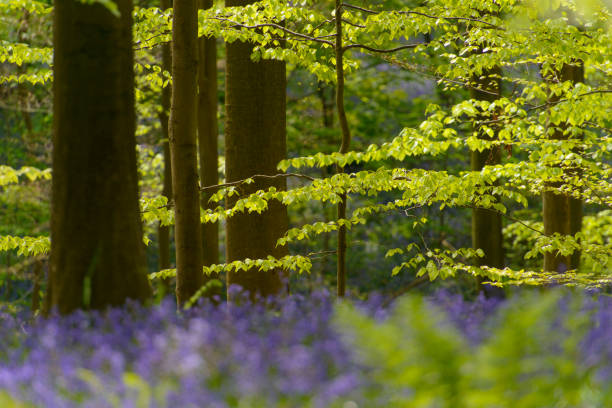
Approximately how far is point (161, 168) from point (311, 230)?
1507 centimetres

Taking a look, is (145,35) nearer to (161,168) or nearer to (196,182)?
(196,182)

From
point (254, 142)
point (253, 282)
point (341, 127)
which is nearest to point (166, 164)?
point (254, 142)

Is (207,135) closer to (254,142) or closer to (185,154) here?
(254,142)

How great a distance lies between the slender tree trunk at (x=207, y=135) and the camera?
1155 centimetres

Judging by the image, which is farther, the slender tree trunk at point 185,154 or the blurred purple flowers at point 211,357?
the slender tree trunk at point 185,154

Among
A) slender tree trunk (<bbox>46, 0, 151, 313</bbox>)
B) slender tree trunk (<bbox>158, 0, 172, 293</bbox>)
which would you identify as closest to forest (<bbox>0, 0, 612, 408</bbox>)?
slender tree trunk (<bbox>46, 0, 151, 313</bbox>)

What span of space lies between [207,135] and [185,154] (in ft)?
18.6

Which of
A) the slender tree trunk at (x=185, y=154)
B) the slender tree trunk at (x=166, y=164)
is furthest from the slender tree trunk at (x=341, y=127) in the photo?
the slender tree trunk at (x=166, y=164)

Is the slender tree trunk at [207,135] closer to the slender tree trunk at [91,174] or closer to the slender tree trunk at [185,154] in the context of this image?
the slender tree trunk at [185,154]

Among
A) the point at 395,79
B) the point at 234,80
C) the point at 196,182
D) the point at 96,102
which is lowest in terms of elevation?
the point at 196,182

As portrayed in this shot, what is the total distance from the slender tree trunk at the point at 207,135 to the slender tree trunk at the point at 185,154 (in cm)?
492

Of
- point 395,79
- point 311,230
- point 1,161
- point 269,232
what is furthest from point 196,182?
point 395,79

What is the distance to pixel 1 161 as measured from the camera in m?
19.1

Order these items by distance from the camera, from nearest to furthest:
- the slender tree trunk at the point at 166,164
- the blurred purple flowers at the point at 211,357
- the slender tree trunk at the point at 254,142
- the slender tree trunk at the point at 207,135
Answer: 1. the blurred purple flowers at the point at 211,357
2. the slender tree trunk at the point at 254,142
3. the slender tree trunk at the point at 207,135
4. the slender tree trunk at the point at 166,164
